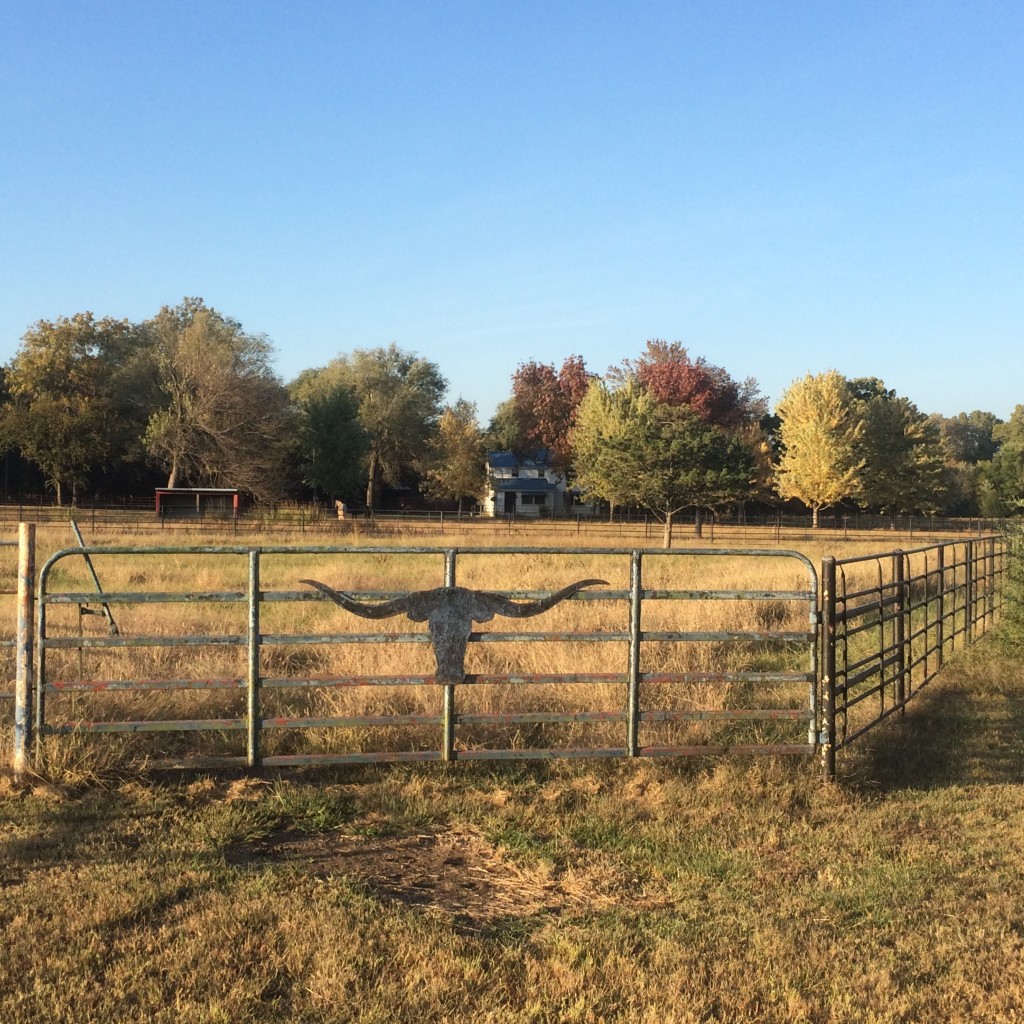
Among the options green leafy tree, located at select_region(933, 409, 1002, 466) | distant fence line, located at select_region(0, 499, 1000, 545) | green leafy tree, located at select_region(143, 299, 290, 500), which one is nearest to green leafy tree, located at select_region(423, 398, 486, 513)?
distant fence line, located at select_region(0, 499, 1000, 545)

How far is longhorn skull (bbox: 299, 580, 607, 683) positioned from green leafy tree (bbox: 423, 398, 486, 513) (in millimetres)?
67913

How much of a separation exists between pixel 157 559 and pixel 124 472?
44.1 metres

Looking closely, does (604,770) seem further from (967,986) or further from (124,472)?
(124,472)

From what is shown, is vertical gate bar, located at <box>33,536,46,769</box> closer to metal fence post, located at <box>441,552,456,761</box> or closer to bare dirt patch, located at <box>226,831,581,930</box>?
bare dirt patch, located at <box>226,831,581,930</box>

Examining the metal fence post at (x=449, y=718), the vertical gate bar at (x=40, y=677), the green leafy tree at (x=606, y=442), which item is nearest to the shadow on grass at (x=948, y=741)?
the metal fence post at (x=449, y=718)

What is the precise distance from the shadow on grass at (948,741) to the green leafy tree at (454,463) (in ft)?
214

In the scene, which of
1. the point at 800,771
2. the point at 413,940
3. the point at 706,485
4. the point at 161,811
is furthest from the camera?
the point at 706,485

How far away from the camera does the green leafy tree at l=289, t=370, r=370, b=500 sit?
61.9m

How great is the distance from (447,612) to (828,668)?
8.63ft

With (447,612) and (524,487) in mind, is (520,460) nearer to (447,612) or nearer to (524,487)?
(524,487)

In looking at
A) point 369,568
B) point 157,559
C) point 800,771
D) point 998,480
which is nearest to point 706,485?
point 369,568

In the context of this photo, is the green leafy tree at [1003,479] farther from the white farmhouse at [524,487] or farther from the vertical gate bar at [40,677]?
the vertical gate bar at [40,677]

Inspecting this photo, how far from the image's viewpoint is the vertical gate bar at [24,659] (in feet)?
19.1

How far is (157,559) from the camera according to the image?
77.2 ft
